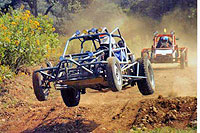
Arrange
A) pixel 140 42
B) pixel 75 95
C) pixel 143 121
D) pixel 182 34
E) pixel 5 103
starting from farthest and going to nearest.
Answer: pixel 182 34, pixel 140 42, pixel 5 103, pixel 75 95, pixel 143 121

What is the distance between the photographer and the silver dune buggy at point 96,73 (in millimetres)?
7027

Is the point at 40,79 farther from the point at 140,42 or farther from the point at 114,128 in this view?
the point at 140,42

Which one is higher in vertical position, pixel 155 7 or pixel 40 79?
pixel 155 7

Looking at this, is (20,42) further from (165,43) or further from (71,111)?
(165,43)

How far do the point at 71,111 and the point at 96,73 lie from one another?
2995 millimetres

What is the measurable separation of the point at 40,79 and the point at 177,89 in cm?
594

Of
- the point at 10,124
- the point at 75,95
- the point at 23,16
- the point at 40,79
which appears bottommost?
the point at 10,124

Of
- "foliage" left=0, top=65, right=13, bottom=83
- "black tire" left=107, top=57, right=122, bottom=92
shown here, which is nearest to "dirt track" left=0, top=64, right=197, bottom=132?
"foliage" left=0, top=65, right=13, bottom=83

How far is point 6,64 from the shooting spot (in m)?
11.4

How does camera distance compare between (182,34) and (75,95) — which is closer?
(75,95)

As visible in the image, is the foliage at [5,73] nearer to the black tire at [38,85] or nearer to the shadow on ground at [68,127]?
the shadow on ground at [68,127]

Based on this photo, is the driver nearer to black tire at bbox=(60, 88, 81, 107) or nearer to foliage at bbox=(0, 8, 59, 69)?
foliage at bbox=(0, 8, 59, 69)

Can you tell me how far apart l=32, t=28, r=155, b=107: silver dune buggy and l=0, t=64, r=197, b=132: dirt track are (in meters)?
0.71

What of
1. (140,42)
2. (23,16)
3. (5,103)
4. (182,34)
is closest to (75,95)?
(5,103)
